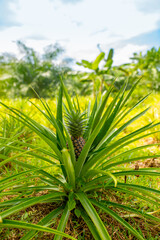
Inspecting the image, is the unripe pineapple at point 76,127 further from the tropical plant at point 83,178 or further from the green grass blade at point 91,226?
the green grass blade at point 91,226

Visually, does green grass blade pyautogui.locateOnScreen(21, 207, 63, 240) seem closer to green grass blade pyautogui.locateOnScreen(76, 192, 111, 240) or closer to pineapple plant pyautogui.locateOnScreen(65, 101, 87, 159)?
green grass blade pyautogui.locateOnScreen(76, 192, 111, 240)

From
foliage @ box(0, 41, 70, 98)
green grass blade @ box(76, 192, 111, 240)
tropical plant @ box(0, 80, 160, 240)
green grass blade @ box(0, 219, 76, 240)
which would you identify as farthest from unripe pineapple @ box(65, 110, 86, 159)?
foliage @ box(0, 41, 70, 98)

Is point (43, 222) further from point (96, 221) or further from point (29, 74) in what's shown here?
point (29, 74)

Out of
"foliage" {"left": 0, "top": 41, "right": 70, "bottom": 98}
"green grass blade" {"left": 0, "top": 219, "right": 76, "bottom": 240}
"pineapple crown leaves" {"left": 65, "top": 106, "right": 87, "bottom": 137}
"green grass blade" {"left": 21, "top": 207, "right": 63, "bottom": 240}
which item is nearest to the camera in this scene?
"green grass blade" {"left": 0, "top": 219, "right": 76, "bottom": 240}

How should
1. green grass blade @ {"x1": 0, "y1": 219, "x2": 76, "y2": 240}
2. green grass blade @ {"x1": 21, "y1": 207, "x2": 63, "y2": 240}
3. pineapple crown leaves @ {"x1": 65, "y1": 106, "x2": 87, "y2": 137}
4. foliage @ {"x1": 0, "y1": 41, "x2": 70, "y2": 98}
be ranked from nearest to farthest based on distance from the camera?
green grass blade @ {"x1": 0, "y1": 219, "x2": 76, "y2": 240} < green grass blade @ {"x1": 21, "y1": 207, "x2": 63, "y2": 240} < pineapple crown leaves @ {"x1": 65, "y1": 106, "x2": 87, "y2": 137} < foliage @ {"x1": 0, "y1": 41, "x2": 70, "y2": 98}

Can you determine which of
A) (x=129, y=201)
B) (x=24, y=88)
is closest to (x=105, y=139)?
(x=129, y=201)

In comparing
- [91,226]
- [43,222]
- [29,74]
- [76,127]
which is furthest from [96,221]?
[29,74]

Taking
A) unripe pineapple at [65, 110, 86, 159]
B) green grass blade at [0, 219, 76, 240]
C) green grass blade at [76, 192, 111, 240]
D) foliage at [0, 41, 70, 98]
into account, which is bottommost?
green grass blade at [76, 192, 111, 240]

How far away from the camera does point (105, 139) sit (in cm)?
135

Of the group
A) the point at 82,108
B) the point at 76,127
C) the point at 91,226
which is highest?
the point at 82,108

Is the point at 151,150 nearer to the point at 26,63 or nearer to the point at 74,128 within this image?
the point at 74,128

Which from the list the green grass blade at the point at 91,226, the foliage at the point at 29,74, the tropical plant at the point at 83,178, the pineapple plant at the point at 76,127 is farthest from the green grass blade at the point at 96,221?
the foliage at the point at 29,74

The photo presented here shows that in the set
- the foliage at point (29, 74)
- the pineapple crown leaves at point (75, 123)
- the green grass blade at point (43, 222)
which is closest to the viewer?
the green grass blade at point (43, 222)

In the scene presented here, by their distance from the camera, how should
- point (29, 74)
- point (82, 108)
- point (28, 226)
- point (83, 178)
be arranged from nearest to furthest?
point (28, 226)
point (83, 178)
point (82, 108)
point (29, 74)
